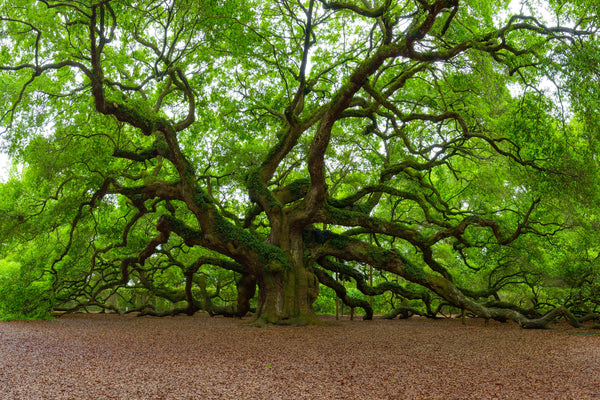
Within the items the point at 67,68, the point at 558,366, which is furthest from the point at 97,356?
the point at 67,68

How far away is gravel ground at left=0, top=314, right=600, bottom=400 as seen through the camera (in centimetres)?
411

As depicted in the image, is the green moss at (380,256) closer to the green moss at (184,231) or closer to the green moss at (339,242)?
the green moss at (339,242)

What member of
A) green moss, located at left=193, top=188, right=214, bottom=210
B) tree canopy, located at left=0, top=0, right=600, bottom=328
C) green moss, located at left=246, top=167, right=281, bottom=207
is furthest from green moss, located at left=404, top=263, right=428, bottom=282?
green moss, located at left=193, top=188, right=214, bottom=210

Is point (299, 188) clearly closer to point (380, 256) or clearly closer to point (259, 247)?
point (259, 247)

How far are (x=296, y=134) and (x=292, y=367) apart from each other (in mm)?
7376

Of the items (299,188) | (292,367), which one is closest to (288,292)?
(299,188)

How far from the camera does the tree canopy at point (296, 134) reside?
8148 mm

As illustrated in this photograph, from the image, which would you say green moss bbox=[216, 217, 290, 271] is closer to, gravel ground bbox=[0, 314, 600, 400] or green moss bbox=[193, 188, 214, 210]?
green moss bbox=[193, 188, 214, 210]

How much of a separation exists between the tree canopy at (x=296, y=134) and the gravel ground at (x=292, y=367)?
3.36 meters

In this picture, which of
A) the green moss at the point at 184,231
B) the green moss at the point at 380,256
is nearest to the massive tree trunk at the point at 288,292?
the green moss at the point at 380,256

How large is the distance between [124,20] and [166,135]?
2.83m

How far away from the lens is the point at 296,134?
11570 millimetres

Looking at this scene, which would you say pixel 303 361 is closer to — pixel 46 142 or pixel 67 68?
pixel 46 142

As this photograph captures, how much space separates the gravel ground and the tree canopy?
11.0 feet
